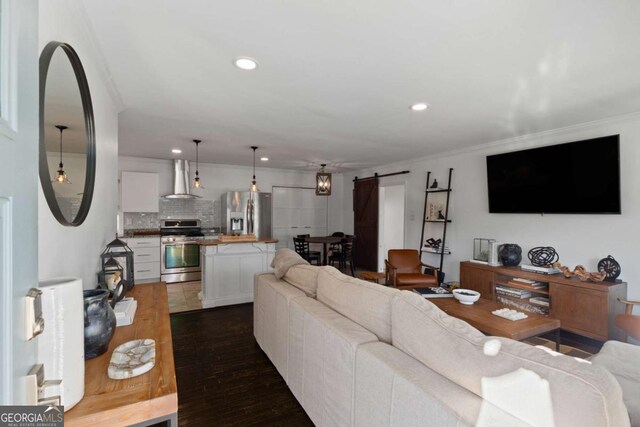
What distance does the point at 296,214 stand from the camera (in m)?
7.60

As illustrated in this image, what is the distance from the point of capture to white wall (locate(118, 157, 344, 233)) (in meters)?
6.10

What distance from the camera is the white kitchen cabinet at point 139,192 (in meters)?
5.73

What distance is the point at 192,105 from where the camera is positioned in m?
2.90

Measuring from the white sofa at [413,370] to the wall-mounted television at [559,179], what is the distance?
3311 mm

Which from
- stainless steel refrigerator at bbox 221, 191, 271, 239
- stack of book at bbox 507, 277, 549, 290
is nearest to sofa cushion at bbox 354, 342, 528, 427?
stack of book at bbox 507, 277, 549, 290

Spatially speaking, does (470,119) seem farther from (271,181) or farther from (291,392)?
(271,181)

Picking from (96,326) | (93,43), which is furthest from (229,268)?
(96,326)

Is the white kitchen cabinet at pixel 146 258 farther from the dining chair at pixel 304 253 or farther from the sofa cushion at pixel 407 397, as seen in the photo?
the sofa cushion at pixel 407 397

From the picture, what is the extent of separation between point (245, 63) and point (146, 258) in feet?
15.8

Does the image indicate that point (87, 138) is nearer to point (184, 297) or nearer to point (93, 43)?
point (93, 43)

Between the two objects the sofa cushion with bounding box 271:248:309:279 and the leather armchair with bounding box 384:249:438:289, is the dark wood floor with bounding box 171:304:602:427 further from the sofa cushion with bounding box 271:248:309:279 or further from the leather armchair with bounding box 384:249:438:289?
the leather armchair with bounding box 384:249:438:289

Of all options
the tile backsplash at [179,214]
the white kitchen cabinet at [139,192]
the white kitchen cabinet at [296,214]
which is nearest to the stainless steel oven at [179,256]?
the tile backsplash at [179,214]

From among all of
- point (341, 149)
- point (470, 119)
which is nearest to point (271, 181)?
point (341, 149)

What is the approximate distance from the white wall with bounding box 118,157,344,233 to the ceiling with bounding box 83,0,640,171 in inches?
98.0
